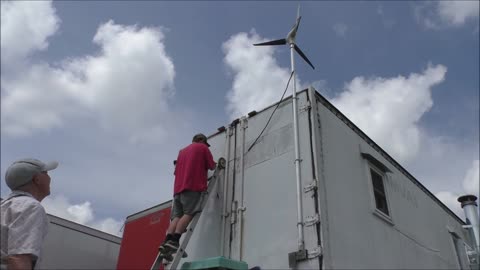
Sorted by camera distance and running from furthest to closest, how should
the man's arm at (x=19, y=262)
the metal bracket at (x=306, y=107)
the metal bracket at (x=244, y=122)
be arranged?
the metal bracket at (x=244, y=122), the metal bracket at (x=306, y=107), the man's arm at (x=19, y=262)

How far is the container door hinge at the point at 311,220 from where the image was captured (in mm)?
5063

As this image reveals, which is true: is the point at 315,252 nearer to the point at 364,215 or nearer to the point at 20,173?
the point at 364,215

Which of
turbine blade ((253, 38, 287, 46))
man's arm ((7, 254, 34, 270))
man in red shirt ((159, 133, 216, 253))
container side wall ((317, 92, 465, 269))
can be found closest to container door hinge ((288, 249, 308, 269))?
container side wall ((317, 92, 465, 269))

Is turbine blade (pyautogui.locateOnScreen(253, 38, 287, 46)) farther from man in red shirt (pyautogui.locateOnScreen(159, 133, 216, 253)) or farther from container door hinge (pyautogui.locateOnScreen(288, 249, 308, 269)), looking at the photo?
container door hinge (pyautogui.locateOnScreen(288, 249, 308, 269))

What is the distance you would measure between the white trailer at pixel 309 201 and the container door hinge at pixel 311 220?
1cm

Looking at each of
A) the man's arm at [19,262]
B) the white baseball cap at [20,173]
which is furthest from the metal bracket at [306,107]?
the man's arm at [19,262]

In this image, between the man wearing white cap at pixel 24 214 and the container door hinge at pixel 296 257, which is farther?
the container door hinge at pixel 296 257

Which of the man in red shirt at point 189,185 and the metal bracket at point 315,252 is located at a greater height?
the man in red shirt at point 189,185

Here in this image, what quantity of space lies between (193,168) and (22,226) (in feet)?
12.0

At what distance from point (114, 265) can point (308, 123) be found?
7437 millimetres

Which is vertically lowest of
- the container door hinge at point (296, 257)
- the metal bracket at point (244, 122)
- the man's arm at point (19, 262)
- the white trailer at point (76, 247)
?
the man's arm at point (19, 262)

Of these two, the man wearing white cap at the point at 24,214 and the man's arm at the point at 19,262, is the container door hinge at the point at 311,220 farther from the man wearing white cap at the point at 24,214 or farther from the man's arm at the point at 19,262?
the man's arm at the point at 19,262

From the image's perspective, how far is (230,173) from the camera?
21.6ft

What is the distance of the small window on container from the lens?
22.8 feet
